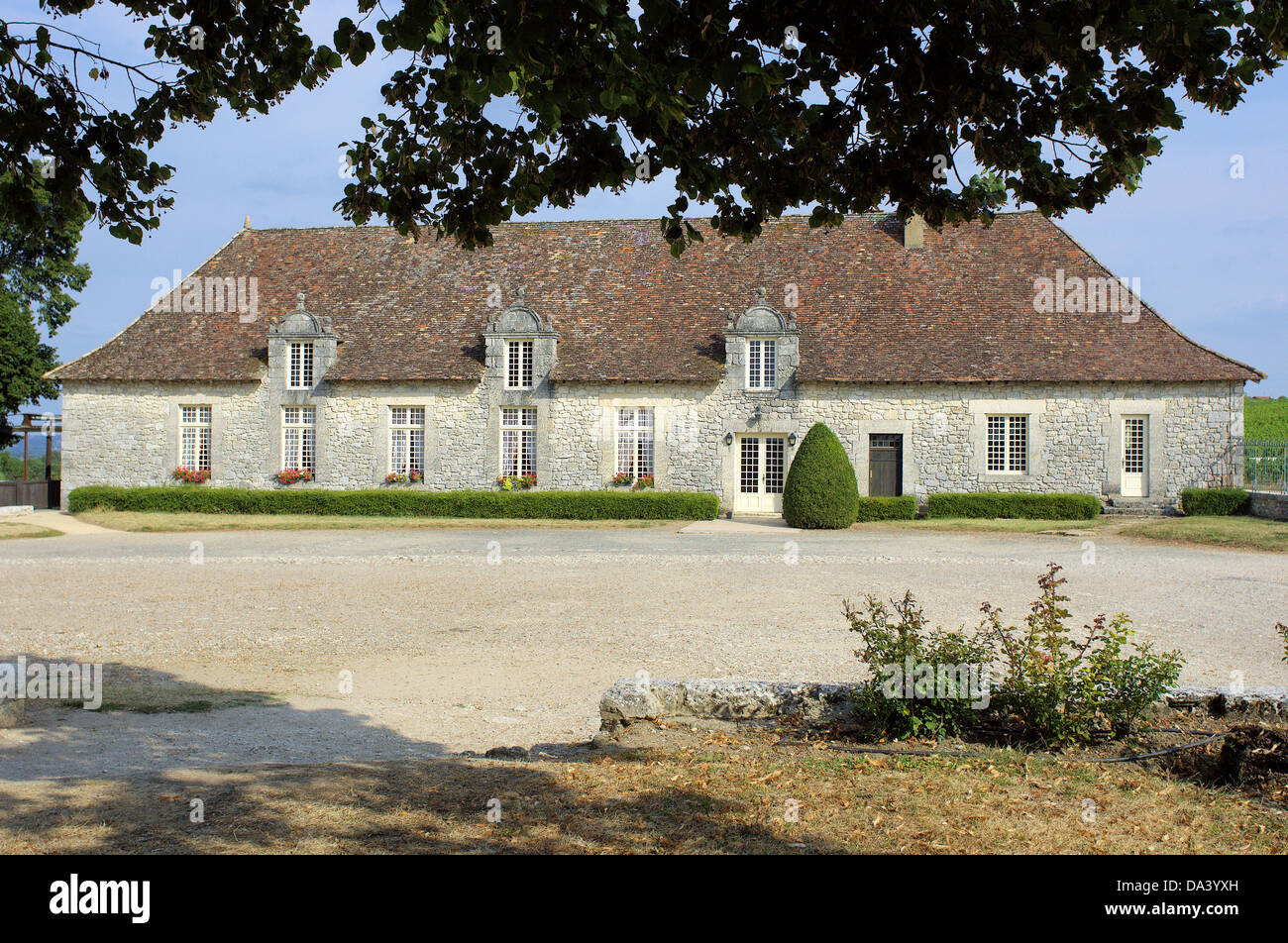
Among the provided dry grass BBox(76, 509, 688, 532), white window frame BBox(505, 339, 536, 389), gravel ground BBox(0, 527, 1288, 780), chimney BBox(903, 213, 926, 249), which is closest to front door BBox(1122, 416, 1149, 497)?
gravel ground BBox(0, 527, 1288, 780)

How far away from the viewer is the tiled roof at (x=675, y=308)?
84.8 feet

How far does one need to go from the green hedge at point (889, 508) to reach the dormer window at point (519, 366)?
9.95 m

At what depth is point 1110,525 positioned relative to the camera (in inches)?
896

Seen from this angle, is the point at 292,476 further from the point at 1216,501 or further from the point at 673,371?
the point at 1216,501

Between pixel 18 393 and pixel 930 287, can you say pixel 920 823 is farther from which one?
pixel 18 393

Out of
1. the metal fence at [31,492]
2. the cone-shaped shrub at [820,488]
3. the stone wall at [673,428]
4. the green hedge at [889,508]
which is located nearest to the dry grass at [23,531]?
the stone wall at [673,428]

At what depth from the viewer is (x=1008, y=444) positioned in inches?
1019

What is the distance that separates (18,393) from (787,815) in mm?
38348

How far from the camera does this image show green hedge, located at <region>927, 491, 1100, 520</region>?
79.8 feet

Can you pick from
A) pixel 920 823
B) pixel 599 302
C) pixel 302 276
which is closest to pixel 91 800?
pixel 920 823

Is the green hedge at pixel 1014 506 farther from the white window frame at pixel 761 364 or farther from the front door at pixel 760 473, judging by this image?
the white window frame at pixel 761 364

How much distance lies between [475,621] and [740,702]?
16.4 feet

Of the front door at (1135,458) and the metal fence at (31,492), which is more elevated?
the front door at (1135,458)

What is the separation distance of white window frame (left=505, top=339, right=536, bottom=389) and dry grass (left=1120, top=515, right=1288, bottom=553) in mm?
15819
